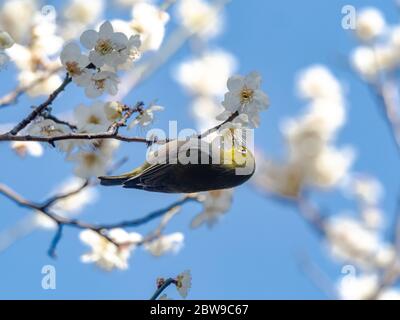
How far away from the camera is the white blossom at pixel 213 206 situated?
8.26ft

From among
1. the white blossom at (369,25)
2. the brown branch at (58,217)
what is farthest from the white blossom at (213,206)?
the white blossom at (369,25)

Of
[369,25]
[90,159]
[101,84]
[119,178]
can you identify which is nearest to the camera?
[119,178]

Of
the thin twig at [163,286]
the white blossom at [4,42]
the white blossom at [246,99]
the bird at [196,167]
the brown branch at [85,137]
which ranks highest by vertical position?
the white blossom at [4,42]

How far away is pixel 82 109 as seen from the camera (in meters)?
2.08

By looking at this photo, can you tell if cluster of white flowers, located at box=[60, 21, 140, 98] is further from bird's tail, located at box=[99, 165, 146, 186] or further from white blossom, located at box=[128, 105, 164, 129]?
bird's tail, located at box=[99, 165, 146, 186]

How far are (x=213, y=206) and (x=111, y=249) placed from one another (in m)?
0.55

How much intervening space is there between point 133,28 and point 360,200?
349cm

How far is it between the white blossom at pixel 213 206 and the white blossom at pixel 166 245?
0.29 metres

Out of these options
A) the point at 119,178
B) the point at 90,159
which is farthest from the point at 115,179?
the point at 90,159

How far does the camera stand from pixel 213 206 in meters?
2.53

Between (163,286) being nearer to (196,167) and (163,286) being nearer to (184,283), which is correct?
(184,283)

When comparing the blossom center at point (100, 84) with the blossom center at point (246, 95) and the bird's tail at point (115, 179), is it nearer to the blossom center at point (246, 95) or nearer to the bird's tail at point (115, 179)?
the bird's tail at point (115, 179)
